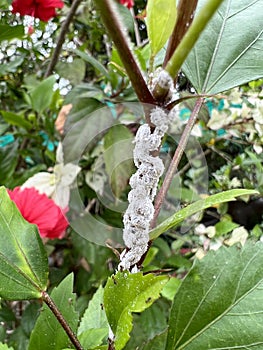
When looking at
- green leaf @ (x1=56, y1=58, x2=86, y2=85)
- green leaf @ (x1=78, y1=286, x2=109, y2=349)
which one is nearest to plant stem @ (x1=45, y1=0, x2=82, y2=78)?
green leaf @ (x1=56, y1=58, x2=86, y2=85)

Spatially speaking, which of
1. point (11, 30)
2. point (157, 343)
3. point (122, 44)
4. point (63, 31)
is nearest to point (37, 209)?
point (11, 30)

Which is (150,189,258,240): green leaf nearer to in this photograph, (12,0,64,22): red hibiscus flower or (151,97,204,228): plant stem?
(151,97,204,228): plant stem

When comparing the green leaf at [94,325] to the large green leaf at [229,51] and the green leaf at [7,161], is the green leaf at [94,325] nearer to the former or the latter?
the large green leaf at [229,51]

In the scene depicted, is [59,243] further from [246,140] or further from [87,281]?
[246,140]

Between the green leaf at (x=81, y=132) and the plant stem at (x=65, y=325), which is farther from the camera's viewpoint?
the green leaf at (x=81, y=132)

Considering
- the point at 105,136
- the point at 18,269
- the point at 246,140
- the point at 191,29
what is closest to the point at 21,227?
the point at 18,269

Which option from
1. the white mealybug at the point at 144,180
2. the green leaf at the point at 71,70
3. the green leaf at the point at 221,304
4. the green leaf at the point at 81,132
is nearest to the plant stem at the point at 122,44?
the white mealybug at the point at 144,180
